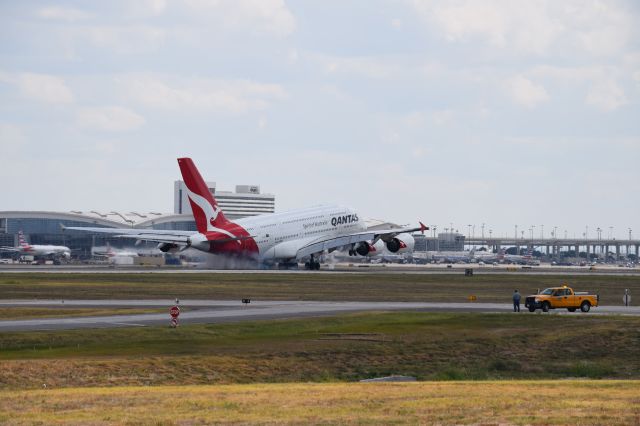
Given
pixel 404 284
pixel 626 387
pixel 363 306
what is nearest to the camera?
pixel 626 387

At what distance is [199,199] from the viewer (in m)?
130

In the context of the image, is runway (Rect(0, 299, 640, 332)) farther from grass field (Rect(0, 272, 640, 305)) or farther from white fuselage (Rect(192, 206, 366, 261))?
white fuselage (Rect(192, 206, 366, 261))

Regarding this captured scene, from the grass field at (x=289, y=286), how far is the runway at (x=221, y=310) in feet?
19.7

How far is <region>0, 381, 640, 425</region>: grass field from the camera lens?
92.8 feet

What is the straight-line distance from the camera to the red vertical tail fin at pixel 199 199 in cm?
12975

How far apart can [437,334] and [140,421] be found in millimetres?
29353

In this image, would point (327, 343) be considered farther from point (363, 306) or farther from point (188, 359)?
point (363, 306)

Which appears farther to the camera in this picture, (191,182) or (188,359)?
(191,182)

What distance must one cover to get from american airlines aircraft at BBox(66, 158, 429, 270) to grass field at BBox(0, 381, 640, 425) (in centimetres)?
9124

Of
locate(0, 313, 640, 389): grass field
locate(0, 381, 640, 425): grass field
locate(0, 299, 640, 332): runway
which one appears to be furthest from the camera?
locate(0, 299, 640, 332): runway

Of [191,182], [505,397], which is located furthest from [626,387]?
[191,182]

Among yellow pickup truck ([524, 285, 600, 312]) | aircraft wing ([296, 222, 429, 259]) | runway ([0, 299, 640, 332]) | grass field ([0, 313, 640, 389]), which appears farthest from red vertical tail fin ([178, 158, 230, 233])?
grass field ([0, 313, 640, 389])

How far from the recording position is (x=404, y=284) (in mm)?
108500

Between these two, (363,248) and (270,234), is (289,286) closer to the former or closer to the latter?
(270,234)
